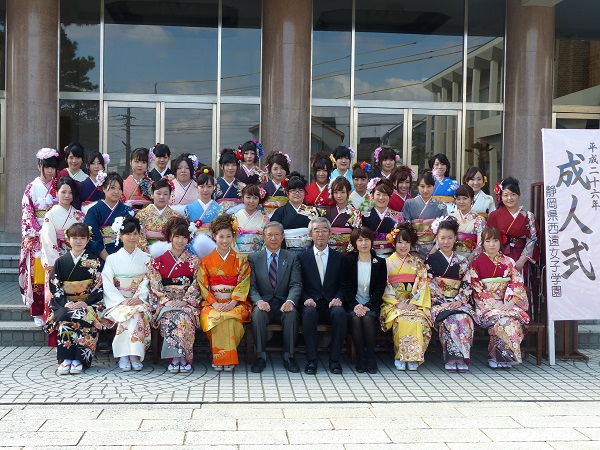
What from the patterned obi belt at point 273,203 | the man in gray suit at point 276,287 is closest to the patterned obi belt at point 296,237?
the man in gray suit at point 276,287

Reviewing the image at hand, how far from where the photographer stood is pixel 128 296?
593 cm

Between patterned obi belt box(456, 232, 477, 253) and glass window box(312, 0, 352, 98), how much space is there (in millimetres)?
4905

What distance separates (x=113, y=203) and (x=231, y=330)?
1.78 metres

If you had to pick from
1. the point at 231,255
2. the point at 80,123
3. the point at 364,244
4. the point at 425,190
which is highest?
the point at 80,123

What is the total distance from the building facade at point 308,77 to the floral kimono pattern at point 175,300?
441cm

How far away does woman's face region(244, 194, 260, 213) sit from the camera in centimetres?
655

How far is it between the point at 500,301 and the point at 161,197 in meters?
3.44

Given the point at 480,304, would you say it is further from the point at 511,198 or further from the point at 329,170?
the point at 329,170

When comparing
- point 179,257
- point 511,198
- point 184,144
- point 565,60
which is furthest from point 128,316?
point 565,60

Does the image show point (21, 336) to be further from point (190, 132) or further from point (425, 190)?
point (190, 132)

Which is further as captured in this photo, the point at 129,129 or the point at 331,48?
the point at 331,48

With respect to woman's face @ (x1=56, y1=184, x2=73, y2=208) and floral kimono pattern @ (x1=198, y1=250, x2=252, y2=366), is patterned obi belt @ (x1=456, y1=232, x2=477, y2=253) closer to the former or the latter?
floral kimono pattern @ (x1=198, y1=250, x2=252, y2=366)

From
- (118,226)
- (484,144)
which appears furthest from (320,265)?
(484,144)

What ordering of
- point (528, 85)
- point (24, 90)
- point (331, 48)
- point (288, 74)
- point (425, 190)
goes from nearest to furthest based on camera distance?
point (425, 190)
point (24, 90)
point (288, 74)
point (528, 85)
point (331, 48)
